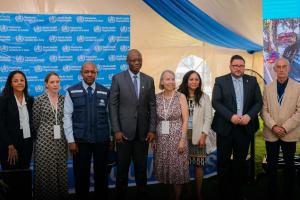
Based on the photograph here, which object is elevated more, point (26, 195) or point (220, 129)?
point (220, 129)

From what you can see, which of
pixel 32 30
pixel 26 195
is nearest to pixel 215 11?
pixel 32 30

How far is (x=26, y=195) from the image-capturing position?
2309 millimetres

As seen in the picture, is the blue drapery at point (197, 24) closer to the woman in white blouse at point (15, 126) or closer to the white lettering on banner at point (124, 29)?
the white lettering on banner at point (124, 29)

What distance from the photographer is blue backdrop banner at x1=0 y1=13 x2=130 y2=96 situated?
433 centimetres

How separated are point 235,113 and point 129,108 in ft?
3.14

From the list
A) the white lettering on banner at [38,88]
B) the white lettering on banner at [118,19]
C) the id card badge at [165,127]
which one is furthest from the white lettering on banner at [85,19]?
the id card badge at [165,127]

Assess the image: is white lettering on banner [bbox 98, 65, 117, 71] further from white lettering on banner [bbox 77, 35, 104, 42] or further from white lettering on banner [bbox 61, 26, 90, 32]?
white lettering on banner [bbox 61, 26, 90, 32]

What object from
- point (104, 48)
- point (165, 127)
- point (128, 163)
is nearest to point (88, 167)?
point (128, 163)

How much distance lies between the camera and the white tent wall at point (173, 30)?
470 cm

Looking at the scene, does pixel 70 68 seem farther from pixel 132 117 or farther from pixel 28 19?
pixel 132 117

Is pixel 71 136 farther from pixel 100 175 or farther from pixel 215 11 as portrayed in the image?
pixel 215 11

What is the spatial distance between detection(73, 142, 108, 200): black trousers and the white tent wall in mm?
1729

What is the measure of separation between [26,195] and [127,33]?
9.13 ft

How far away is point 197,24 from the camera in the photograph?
180 inches
